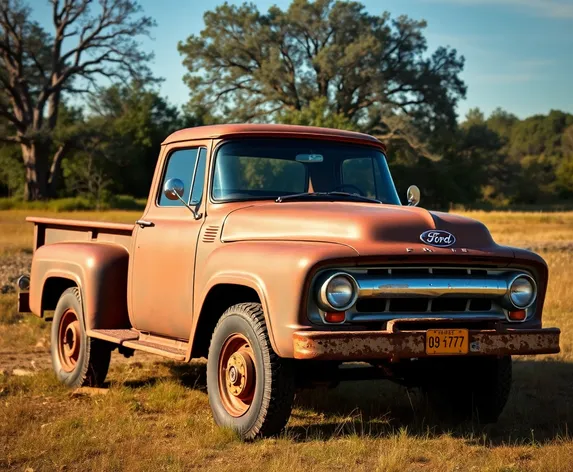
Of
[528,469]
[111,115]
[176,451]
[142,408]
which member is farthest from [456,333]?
[111,115]

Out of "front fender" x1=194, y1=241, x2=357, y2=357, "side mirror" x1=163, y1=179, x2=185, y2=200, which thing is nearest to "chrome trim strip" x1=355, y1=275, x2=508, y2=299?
"front fender" x1=194, y1=241, x2=357, y2=357

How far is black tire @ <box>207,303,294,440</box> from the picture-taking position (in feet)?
17.5

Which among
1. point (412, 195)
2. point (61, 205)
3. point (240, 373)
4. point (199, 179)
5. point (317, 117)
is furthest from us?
point (317, 117)

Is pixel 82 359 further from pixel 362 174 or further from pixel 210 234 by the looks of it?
pixel 362 174

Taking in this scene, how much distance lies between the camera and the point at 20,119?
2000 inches

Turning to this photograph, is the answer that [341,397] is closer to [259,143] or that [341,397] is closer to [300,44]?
[259,143]

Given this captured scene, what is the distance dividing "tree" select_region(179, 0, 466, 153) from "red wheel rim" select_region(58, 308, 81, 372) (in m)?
45.3

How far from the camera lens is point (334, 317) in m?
5.23

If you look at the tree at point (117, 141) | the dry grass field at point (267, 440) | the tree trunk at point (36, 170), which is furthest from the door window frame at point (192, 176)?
the tree trunk at point (36, 170)

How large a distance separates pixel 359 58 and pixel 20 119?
1881 centimetres

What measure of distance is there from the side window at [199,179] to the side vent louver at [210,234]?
34cm

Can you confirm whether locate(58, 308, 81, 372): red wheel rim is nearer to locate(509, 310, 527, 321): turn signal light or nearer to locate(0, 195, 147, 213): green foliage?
locate(509, 310, 527, 321): turn signal light

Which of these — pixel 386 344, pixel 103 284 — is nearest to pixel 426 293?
pixel 386 344

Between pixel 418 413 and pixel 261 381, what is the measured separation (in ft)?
5.70
